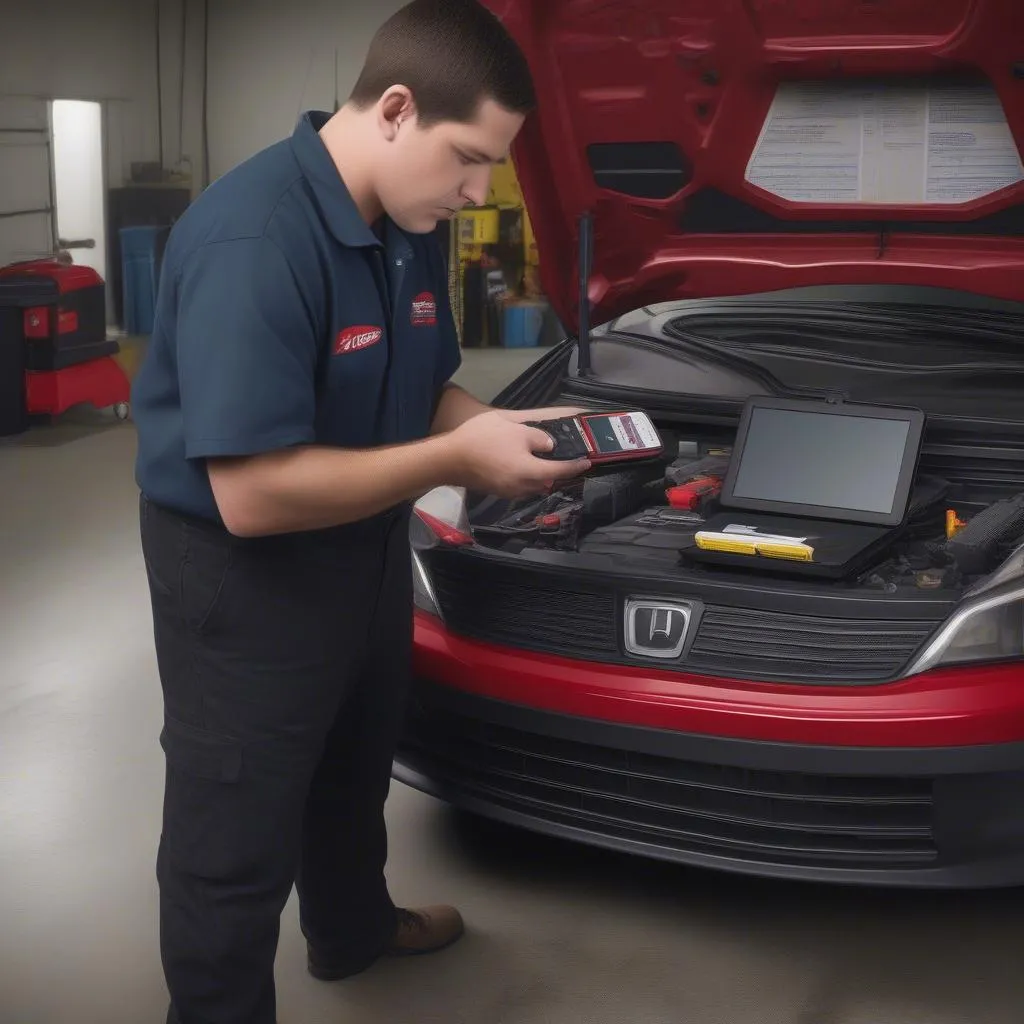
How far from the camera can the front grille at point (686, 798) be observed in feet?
6.57

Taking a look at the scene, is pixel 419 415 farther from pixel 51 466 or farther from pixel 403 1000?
pixel 51 466

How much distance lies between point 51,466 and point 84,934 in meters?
3.83

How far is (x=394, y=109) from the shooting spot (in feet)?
4.98

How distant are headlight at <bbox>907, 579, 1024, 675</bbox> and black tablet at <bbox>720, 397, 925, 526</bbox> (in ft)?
1.11

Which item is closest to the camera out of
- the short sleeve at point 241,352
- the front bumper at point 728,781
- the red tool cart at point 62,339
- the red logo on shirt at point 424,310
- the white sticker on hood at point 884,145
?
the short sleeve at point 241,352

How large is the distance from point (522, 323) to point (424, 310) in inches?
315

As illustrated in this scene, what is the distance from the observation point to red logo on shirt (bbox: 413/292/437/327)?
1.77m

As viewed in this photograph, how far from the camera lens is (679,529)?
2480 millimetres

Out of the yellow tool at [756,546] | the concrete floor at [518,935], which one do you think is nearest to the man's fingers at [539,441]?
the yellow tool at [756,546]

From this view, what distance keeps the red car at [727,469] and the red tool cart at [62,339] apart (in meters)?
3.96

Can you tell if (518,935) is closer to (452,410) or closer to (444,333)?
(452,410)

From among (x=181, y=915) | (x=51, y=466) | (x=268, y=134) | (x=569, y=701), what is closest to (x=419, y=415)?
(x=569, y=701)

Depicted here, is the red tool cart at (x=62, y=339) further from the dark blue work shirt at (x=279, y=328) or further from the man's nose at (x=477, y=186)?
the man's nose at (x=477, y=186)

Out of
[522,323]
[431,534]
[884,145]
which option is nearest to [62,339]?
[522,323]
